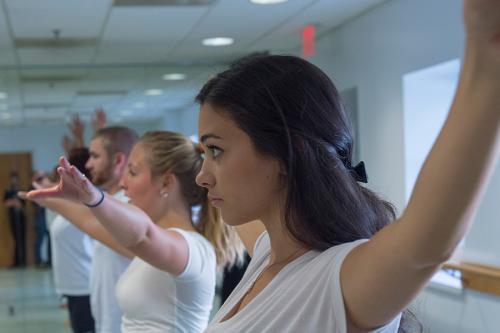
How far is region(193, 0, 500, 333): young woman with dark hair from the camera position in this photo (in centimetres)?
73

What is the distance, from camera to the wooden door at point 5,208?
6.10 meters

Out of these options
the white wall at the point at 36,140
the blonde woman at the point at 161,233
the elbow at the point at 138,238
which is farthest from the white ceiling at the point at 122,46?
the elbow at the point at 138,238

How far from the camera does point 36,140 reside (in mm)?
6105

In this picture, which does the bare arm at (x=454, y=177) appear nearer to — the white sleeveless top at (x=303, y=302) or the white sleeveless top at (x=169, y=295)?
the white sleeveless top at (x=303, y=302)

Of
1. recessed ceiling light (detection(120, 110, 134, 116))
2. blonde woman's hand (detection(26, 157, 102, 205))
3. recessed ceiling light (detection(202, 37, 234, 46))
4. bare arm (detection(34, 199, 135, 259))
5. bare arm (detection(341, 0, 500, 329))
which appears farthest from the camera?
recessed ceiling light (detection(120, 110, 134, 116))

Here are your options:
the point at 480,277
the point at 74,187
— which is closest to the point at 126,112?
the point at 480,277

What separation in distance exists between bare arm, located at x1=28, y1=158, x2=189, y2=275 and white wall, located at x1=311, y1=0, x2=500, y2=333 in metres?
1.53

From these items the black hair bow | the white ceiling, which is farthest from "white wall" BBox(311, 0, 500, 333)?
the black hair bow

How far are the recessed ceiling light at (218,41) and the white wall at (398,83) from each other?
0.78m

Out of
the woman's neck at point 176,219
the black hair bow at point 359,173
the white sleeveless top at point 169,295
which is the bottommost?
the white sleeveless top at point 169,295

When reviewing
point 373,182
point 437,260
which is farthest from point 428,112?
point 437,260

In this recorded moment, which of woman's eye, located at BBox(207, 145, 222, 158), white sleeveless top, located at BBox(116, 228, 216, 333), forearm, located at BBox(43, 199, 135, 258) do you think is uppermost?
woman's eye, located at BBox(207, 145, 222, 158)

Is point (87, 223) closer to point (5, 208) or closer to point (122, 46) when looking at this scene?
point (122, 46)

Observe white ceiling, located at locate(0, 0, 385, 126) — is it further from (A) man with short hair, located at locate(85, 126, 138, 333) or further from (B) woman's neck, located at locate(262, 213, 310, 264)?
(B) woman's neck, located at locate(262, 213, 310, 264)
